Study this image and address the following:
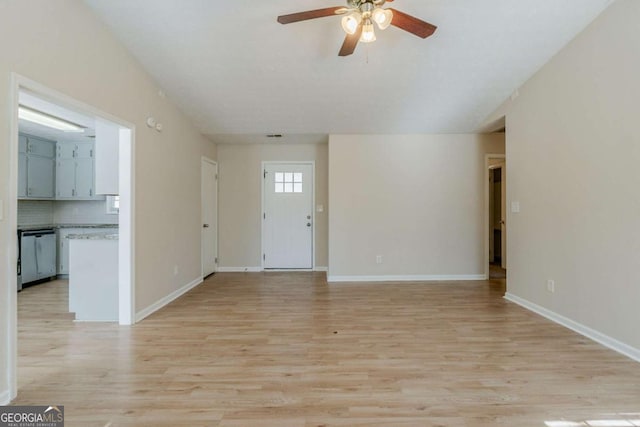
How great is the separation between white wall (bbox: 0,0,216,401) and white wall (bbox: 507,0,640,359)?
14.6ft

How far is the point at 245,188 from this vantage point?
592 centimetres

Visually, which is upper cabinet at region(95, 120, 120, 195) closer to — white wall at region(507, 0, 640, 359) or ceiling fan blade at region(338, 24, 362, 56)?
ceiling fan blade at region(338, 24, 362, 56)

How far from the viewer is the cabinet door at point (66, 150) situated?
17.9ft

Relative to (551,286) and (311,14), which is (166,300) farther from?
(551,286)

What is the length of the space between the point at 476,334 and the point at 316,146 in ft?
13.5

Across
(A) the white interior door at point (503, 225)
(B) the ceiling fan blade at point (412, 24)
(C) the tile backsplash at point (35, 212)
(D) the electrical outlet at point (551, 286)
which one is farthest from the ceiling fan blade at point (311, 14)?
(C) the tile backsplash at point (35, 212)

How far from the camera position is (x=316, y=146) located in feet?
19.4

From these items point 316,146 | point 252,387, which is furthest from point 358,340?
point 316,146

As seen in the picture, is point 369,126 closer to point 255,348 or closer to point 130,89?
point 130,89

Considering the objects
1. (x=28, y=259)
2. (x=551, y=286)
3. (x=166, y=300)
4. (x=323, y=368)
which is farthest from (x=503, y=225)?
(x=28, y=259)

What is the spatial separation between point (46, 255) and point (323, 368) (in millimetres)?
5247

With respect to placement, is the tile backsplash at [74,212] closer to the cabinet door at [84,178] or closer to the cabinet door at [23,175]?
the cabinet door at [84,178]

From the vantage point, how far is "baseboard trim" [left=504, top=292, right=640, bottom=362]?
2533 millimetres

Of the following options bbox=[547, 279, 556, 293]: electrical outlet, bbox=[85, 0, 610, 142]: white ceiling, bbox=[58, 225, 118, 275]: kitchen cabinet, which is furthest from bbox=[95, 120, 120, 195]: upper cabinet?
bbox=[547, 279, 556, 293]: electrical outlet
